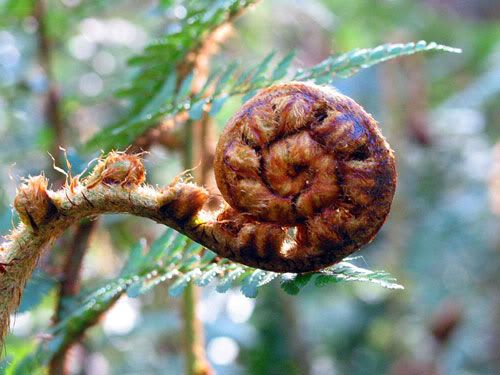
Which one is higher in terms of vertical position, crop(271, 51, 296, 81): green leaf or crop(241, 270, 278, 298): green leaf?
crop(271, 51, 296, 81): green leaf

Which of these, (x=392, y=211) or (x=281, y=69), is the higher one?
(x=392, y=211)

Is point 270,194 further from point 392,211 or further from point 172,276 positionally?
point 392,211

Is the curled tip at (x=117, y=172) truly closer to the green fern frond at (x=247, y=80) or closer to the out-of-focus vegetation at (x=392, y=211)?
the green fern frond at (x=247, y=80)

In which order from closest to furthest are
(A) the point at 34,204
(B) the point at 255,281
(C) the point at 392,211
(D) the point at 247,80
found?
1. (A) the point at 34,204
2. (B) the point at 255,281
3. (D) the point at 247,80
4. (C) the point at 392,211

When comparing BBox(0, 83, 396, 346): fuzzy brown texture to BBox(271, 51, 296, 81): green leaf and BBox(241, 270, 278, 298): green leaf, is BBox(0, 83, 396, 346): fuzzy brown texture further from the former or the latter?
BBox(271, 51, 296, 81): green leaf

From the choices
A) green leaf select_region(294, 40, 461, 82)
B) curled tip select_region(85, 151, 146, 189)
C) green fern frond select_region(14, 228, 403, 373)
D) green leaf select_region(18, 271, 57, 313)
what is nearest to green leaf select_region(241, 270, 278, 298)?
green fern frond select_region(14, 228, 403, 373)

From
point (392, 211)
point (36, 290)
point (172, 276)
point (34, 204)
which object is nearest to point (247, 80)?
point (172, 276)
